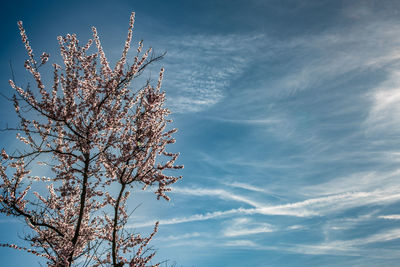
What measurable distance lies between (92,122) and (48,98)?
6.63 feet

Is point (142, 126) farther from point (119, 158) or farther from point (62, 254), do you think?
point (62, 254)

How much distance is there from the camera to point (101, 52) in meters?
12.9

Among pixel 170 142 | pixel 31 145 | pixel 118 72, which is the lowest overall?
pixel 31 145

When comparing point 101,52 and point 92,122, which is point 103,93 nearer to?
point 92,122

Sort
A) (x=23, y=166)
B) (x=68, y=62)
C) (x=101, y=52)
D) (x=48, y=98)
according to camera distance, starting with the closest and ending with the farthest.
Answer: (x=23, y=166)
(x=48, y=98)
(x=68, y=62)
(x=101, y=52)

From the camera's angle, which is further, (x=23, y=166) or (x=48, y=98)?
(x=48, y=98)

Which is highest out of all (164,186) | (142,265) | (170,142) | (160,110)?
(160,110)

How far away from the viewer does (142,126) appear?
451 inches

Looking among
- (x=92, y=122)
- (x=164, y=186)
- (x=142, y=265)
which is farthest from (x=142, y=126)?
(x=142, y=265)

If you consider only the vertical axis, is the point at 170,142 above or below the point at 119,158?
above

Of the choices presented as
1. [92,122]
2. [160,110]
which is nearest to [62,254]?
[92,122]

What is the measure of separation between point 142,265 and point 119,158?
448 cm

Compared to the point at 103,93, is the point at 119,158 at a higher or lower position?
lower

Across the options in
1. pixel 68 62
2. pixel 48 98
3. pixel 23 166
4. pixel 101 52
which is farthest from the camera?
pixel 101 52
